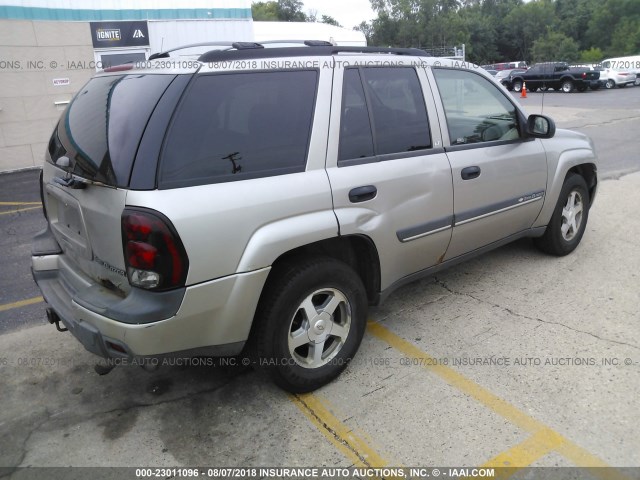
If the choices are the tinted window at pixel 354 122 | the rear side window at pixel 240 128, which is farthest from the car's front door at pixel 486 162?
the rear side window at pixel 240 128

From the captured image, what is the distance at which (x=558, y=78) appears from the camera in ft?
98.0

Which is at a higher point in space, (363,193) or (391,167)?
(391,167)

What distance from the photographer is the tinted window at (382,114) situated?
3.18 m

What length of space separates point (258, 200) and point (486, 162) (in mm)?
1999

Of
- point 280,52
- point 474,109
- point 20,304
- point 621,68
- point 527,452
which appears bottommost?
point 527,452

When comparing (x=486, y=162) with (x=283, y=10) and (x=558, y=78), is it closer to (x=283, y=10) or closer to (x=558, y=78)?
(x=558, y=78)

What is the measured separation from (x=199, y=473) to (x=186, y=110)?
1.75m

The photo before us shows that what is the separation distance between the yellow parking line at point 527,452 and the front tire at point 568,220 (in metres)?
2.47

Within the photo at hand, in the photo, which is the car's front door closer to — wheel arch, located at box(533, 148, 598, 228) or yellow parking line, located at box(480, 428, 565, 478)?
wheel arch, located at box(533, 148, 598, 228)

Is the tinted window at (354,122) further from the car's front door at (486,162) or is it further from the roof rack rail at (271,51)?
the car's front door at (486,162)

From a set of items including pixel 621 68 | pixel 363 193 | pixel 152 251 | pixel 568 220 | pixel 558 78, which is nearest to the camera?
pixel 152 251

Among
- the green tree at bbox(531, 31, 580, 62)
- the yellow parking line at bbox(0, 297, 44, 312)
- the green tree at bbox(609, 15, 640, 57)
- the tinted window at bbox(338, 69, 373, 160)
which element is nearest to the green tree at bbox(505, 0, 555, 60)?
the green tree at bbox(531, 31, 580, 62)

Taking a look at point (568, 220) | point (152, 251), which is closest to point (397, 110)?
point (152, 251)

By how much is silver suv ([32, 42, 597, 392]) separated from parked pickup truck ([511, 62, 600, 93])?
26.6 m
